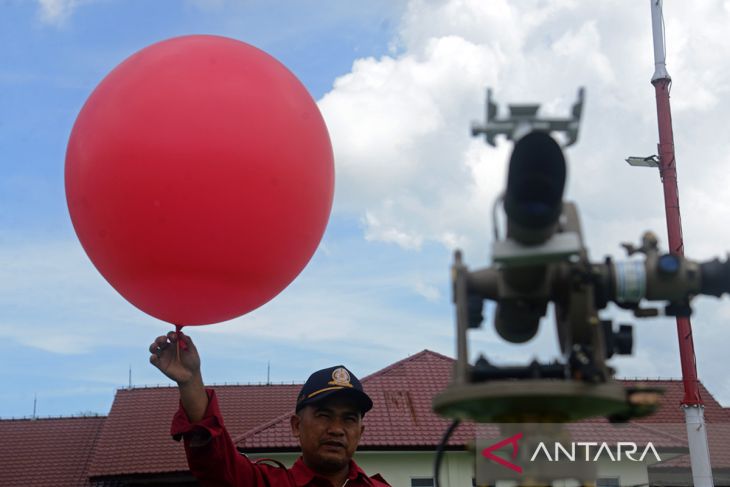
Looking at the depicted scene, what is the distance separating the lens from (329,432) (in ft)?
10.7

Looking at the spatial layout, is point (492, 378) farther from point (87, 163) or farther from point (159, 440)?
point (159, 440)

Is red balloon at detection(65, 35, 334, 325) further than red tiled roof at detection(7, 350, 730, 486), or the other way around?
red tiled roof at detection(7, 350, 730, 486)

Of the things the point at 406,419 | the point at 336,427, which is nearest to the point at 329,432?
the point at 336,427

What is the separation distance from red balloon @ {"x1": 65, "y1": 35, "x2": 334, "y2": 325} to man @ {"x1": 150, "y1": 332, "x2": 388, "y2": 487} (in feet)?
0.73

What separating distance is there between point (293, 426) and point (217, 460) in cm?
59

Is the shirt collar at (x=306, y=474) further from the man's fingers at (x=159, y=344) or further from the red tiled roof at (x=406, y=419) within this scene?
the red tiled roof at (x=406, y=419)

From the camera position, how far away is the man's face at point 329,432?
323cm

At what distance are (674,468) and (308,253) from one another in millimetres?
12013

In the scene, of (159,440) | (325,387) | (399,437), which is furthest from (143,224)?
(159,440)

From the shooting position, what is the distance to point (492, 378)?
59.6 inches

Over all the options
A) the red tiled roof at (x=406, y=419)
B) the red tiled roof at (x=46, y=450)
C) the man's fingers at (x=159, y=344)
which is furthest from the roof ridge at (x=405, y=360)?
the man's fingers at (x=159, y=344)

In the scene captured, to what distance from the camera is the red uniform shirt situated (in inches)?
114

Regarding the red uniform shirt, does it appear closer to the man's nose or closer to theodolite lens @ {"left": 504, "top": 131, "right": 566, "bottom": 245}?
the man's nose

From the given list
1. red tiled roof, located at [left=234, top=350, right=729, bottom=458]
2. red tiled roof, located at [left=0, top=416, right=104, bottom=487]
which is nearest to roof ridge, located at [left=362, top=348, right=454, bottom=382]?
red tiled roof, located at [left=234, top=350, right=729, bottom=458]
